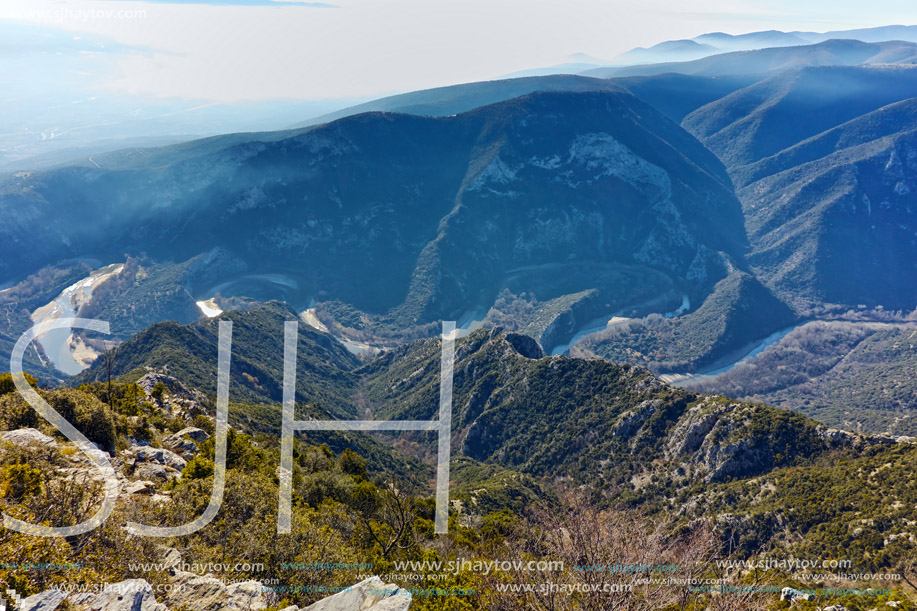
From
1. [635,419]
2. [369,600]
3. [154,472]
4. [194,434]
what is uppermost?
[369,600]

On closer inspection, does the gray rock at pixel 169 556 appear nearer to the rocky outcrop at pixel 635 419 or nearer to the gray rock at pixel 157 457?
the gray rock at pixel 157 457

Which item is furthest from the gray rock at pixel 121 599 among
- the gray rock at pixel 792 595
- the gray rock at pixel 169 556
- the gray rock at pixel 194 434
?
the gray rock at pixel 792 595

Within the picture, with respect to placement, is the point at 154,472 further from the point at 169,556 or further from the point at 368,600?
the point at 368,600

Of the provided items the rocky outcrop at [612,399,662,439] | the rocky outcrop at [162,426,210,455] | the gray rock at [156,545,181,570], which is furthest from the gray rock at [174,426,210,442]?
the rocky outcrop at [612,399,662,439]

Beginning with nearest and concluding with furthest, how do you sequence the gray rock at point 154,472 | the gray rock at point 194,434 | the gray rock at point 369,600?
the gray rock at point 369,600 < the gray rock at point 154,472 < the gray rock at point 194,434

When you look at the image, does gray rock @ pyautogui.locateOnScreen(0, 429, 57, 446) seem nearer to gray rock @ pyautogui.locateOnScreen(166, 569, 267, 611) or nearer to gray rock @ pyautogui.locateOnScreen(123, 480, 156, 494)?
gray rock @ pyautogui.locateOnScreen(123, 480, 156, 494)

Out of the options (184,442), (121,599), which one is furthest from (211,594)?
(184,442)
